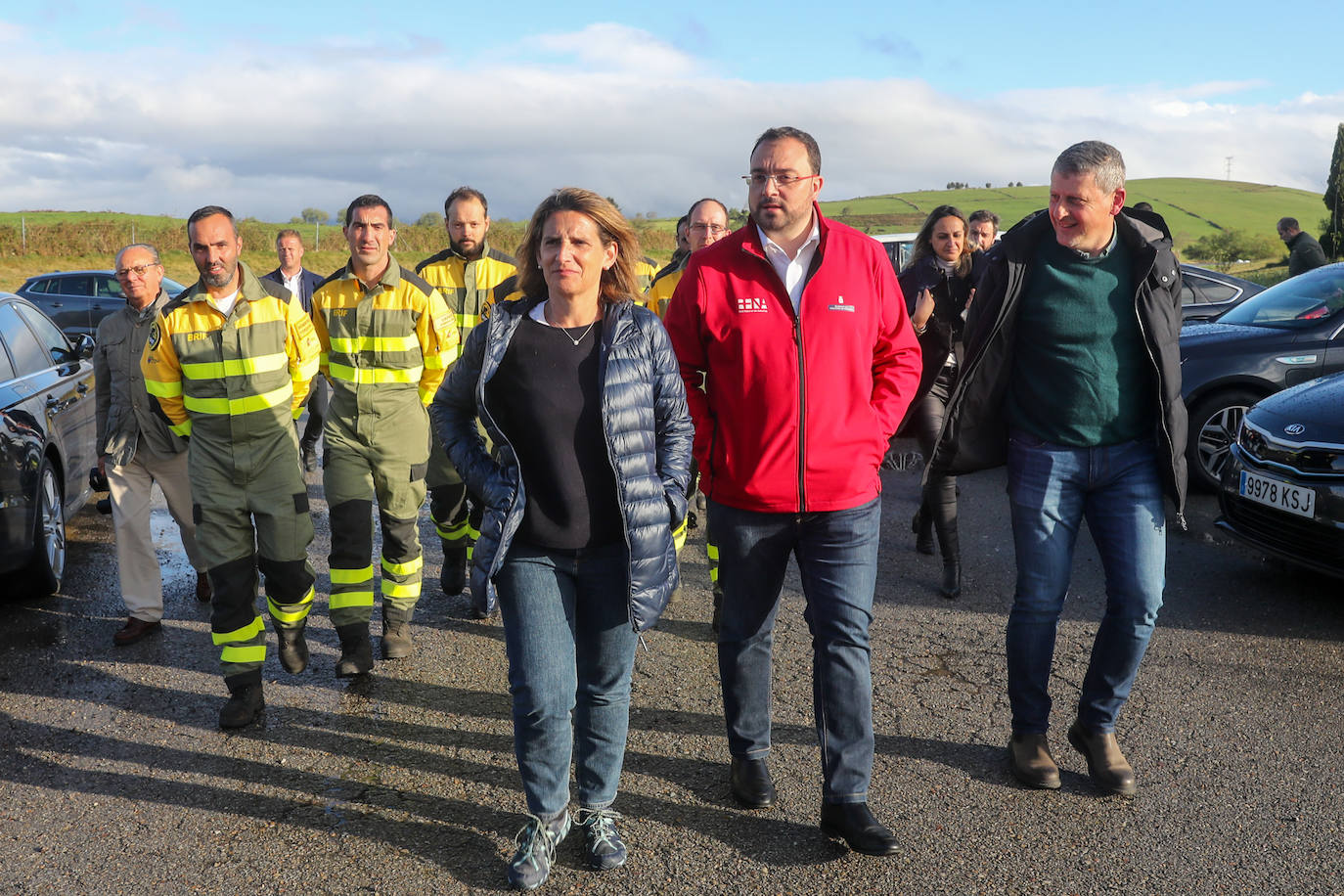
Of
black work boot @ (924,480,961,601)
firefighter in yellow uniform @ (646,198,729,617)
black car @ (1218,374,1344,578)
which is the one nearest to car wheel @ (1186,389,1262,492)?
black car @ (1218,374,1344,578)

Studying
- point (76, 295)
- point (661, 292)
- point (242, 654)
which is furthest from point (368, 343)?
point (76, 295)

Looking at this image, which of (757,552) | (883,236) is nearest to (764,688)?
(757,552)

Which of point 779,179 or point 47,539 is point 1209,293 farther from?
point 47,539

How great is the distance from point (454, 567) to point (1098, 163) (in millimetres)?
4017

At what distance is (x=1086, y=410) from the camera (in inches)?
148

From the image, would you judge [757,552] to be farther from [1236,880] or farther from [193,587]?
[193,587]

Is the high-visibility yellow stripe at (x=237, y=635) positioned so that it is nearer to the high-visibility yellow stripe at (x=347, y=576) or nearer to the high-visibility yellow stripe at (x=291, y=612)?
the high-visibility yellow stripe at (x=291, y=612)

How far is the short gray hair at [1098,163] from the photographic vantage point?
3.66 metres

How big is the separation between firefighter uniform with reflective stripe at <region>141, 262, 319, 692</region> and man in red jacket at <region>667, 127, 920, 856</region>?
2019 mm

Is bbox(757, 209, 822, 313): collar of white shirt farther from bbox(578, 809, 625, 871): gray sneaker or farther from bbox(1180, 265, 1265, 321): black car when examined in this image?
bbox(1180, 265, 1265, 321): black car

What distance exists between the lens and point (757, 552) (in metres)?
3.54

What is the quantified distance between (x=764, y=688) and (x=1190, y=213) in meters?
75.1

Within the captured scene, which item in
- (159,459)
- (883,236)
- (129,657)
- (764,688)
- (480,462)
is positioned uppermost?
(883,236)

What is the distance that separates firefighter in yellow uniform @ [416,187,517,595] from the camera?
19.9 ft
